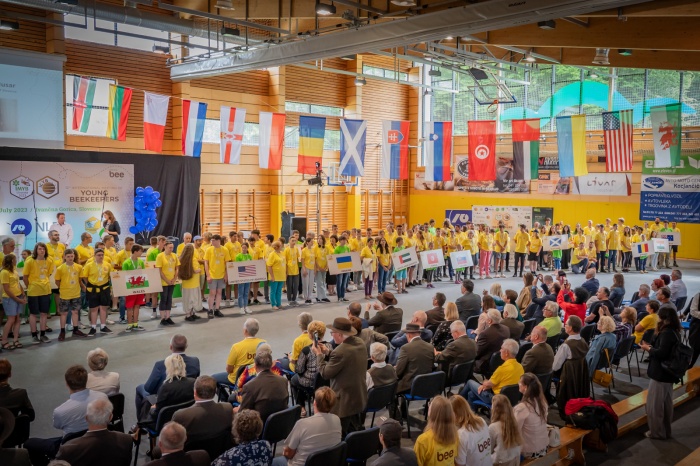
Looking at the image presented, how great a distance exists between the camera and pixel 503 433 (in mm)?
5086

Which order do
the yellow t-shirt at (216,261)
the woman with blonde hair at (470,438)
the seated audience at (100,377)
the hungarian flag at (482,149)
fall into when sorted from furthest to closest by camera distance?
the hungarian flag at (482,149)
the yellow t-shirt at (216,261)
the seated audience at (100,377)
the woman with blonde hair at (470,438)

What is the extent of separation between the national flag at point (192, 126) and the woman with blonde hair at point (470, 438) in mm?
12320

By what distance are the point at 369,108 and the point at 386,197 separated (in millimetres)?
4222

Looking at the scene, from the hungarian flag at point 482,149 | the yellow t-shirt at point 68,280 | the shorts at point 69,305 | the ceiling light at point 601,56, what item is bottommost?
the shorts at point 69,305

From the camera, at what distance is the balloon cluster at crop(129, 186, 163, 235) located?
674 inches

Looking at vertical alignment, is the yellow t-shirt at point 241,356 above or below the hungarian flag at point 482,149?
below

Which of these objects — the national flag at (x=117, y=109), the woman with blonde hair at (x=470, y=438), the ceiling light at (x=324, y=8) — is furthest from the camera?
the national flag at (x=117, y=109)

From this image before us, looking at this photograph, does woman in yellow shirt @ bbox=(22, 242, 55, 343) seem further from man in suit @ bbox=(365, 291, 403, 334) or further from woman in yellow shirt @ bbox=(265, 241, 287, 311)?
man in suit @ bbox=(365, 291, 403, 334)

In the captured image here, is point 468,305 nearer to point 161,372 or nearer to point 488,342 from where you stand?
point 488,342

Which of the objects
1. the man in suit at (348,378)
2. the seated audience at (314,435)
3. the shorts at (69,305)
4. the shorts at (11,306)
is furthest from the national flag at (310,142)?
the seated audience at (314,435)

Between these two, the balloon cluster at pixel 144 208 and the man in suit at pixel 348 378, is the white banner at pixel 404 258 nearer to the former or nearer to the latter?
the balloon cluster at pixel 144 208

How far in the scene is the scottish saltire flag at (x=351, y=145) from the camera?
16.9 meters

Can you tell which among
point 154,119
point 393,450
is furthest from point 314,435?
point 154,119

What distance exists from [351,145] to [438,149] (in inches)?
114
